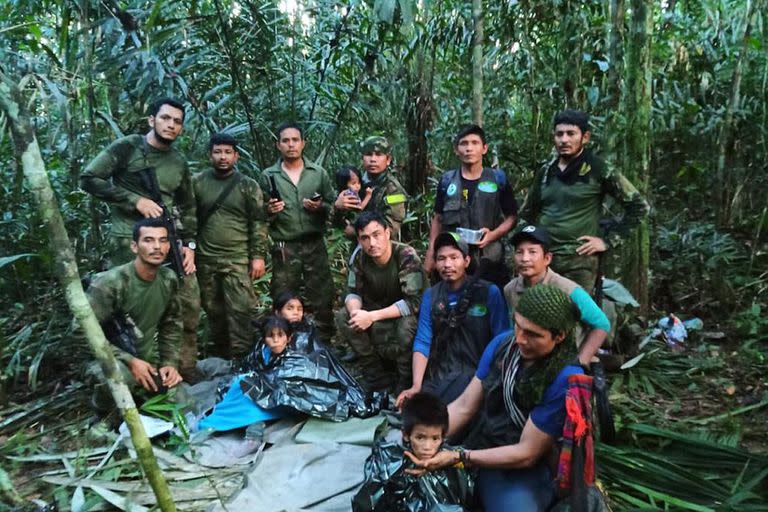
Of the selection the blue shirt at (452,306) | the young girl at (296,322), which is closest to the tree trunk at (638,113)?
the blue shirt at (452,306)

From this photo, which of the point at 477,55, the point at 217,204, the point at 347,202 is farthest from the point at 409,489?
the point at 477,55

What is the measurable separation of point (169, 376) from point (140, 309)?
499 mm

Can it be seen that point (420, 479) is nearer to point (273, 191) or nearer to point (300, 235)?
point (300, 235)

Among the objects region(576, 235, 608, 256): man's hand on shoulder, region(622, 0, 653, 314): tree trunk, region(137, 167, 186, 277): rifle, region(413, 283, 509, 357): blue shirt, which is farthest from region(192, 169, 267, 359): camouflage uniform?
region(622, 0, 653, 314): tree trunk

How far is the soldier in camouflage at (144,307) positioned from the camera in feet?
12.6

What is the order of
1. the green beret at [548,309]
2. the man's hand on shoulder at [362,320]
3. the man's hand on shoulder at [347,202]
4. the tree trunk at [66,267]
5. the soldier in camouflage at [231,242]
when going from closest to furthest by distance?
the tree trunk at [66,267] → the green beret at [548,309] → the man's hand on shoulder at [362,320] → the man's hand on shoulder at [347,202] → the soldier in camouflage at [231,242]

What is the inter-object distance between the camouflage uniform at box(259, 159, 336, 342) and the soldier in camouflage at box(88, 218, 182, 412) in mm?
1080

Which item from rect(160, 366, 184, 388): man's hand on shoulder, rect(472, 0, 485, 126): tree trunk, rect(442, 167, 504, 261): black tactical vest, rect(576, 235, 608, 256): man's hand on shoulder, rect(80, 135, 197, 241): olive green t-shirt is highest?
rect(472, 0, 485, 126): tree trunk

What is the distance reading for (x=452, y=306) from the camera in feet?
12.4

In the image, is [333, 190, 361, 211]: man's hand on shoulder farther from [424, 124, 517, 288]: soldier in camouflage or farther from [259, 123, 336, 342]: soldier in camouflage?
[424, 124, 517, 288]: soldier in camouflage

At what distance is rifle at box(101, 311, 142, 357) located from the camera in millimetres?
3947

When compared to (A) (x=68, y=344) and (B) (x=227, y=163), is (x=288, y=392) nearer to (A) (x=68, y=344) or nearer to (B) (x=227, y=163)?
(B) (x=227, y=163)

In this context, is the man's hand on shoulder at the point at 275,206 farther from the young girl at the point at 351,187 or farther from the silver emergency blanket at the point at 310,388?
the silver emergency blanket at the point at 310,388

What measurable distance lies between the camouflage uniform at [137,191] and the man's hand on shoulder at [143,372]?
757 millimetres
